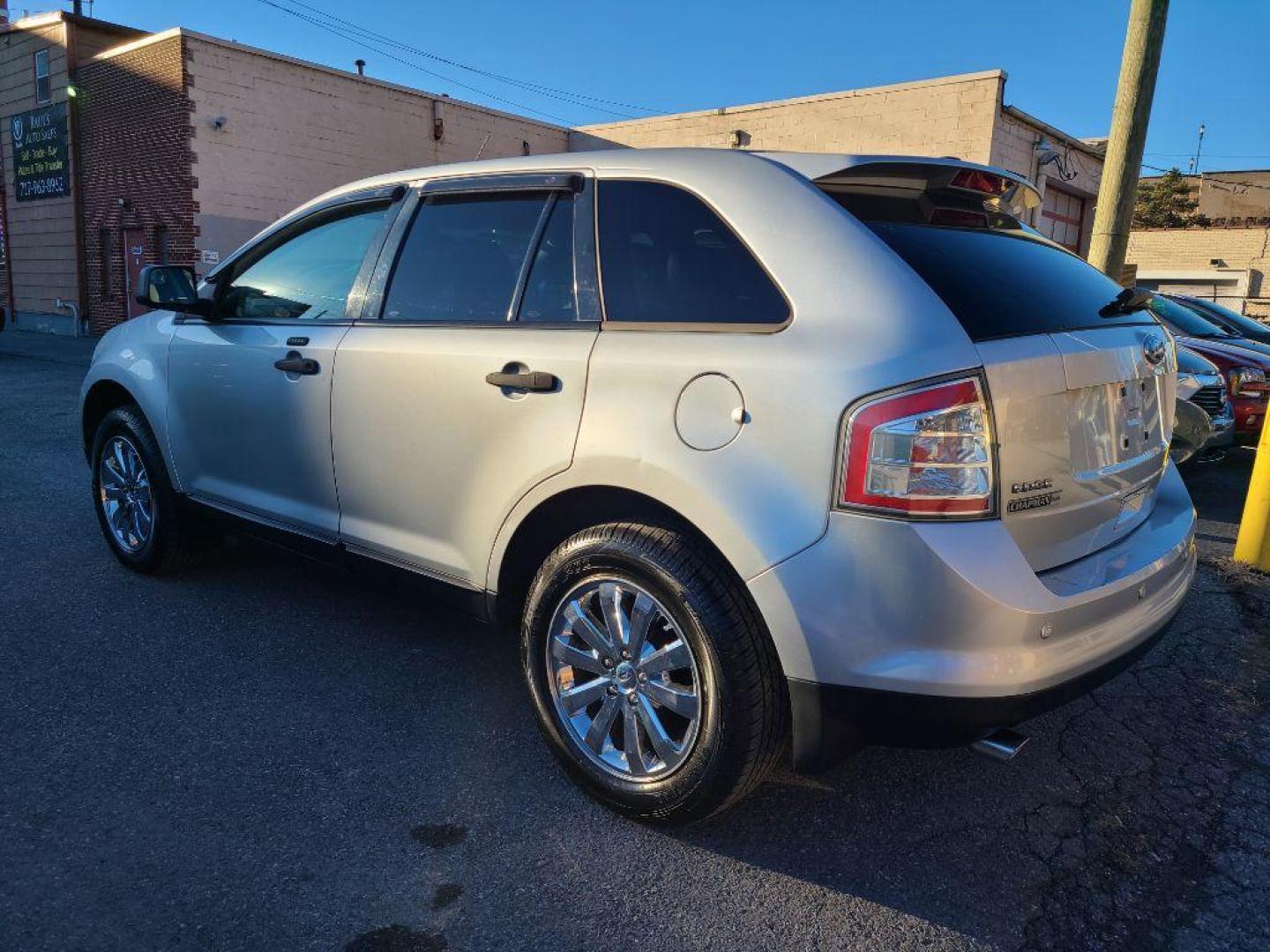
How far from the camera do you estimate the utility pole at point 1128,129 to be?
5.88 meters

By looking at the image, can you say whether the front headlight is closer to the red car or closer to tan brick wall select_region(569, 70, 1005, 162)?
the red car

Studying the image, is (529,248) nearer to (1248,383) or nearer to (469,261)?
(469,261)

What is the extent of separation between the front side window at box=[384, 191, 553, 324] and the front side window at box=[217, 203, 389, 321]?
0.84 ft

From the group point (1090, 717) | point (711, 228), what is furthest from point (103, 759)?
point (1090, 717)

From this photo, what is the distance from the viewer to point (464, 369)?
9.74ft

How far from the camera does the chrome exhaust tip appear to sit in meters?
2.29

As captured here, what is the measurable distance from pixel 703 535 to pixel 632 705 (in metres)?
0.57

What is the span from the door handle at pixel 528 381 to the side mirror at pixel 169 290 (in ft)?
6.46

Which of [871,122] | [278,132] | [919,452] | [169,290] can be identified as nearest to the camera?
[919,452]

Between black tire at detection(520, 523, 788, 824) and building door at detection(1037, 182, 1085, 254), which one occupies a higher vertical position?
building door at detection(1037, 182, 1085, 254)

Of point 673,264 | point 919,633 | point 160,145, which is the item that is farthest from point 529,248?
point 160,145

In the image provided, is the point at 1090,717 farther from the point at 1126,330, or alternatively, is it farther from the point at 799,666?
the point at 799,666

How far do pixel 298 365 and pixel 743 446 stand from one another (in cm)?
197

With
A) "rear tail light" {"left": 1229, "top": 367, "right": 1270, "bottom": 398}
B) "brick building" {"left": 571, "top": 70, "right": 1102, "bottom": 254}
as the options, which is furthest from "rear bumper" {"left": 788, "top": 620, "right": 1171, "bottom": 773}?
"brick building" {"left": 571, "top": 70, "right": 1102, "bottom": 254}
